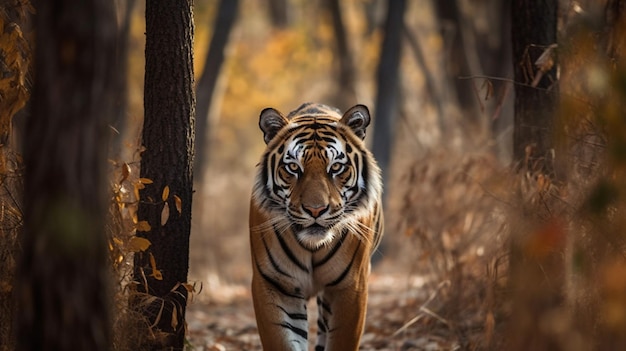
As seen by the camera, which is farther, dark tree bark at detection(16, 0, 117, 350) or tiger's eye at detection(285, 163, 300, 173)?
tiger's eye at detection(285, 163, 300, 173)

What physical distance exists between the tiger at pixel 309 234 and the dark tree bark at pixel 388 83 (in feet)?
30.6

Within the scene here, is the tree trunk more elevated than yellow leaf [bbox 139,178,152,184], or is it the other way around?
the tree trunk

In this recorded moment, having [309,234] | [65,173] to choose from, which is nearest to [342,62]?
[309,234]

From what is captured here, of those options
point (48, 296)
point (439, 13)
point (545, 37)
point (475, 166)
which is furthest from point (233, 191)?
point (48, 296)

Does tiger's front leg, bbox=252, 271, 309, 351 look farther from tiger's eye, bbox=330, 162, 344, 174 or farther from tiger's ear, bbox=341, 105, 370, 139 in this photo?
tiger's ear, bbox=341, 105, 370, 139

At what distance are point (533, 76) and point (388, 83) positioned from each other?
8.98 m

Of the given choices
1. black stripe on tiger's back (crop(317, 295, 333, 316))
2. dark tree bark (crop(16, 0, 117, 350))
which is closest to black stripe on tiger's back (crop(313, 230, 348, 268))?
black stripe on tiger's back (crop(317, 295, 333, 316))

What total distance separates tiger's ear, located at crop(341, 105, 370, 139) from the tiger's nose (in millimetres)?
793

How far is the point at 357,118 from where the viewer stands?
19.4 ft

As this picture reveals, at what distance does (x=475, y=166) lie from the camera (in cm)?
827

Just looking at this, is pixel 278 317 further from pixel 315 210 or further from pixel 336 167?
pixel 336 167

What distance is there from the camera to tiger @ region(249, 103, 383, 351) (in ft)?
17.8

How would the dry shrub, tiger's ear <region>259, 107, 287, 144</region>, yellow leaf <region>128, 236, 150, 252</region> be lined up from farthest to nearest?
the dry shrub < tiger's ear <region>259, 107, 287, 144</region> < yellow leaf <region>128, 236, 150, 252</region>

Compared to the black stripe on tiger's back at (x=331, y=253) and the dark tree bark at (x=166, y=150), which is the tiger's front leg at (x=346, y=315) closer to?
the black stripe on tiger's back at (x=331, y=253)
